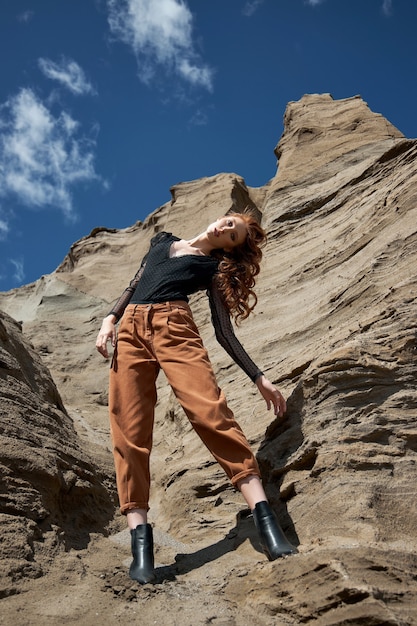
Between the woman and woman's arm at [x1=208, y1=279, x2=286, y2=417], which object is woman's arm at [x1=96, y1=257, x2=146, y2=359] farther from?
woman's arm at [x1=208, y1=279, x2=286, y2=417]

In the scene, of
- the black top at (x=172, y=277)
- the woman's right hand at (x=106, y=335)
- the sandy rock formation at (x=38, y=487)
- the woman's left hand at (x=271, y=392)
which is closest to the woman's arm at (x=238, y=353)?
the woman's left hand at (x=271, y=392)

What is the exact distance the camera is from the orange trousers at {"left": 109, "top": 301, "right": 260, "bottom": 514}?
3.43m

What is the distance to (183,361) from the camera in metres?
3.71

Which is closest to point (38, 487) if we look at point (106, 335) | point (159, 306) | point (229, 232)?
point (106, 335)

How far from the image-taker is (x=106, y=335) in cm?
400

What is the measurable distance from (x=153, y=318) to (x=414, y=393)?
162 cm

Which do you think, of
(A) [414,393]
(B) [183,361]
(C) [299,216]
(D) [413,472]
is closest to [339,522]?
(D) [413,472]

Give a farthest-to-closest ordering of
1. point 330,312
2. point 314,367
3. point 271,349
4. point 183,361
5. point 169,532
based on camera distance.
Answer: point 271,349, point 330,312, point 169,532, point 314,367, point 183,361

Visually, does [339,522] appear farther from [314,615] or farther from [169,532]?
[169,532]

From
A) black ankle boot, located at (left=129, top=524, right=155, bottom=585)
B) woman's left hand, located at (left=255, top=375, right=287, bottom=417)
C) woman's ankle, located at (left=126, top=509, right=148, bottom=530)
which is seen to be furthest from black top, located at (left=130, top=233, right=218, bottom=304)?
black ankle boot, located at (left=129, top=524, right=155, bottom=585)

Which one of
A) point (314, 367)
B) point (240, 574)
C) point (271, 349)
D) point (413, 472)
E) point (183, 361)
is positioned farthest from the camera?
point (271, 349)

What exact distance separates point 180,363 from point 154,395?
1.02 feet

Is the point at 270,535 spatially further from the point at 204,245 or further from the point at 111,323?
the point at 204,245

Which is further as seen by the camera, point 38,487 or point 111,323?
point 111,323
